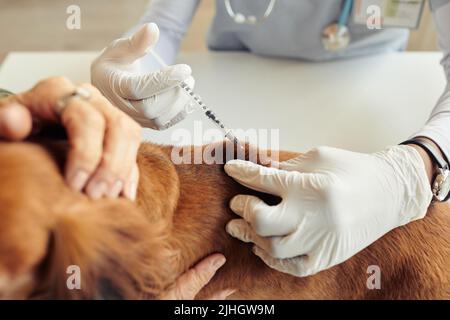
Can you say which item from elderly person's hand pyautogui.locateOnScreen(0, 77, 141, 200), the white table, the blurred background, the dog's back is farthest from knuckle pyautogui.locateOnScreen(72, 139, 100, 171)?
the blurred background

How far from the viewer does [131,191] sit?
58cm

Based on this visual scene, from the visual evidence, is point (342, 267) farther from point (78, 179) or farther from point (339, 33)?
point (339, 33)

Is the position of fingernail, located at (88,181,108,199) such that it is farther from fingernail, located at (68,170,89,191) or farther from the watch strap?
the watch strap

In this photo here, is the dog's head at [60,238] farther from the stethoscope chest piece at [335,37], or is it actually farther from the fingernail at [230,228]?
the stethoscope chest piece at [335,37]

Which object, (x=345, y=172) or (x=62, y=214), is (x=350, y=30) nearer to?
(x=345, y=172)

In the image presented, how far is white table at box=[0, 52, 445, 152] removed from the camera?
113 cm

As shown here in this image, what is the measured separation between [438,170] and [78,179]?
2.04 ft

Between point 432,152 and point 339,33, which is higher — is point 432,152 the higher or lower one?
the lower one

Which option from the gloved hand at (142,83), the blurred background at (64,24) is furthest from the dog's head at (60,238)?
the blurred background at (64,24)

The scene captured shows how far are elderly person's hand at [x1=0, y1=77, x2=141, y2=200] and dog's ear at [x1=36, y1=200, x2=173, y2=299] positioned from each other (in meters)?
0.03

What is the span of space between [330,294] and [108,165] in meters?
0.42

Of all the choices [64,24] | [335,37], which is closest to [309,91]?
[335,37]

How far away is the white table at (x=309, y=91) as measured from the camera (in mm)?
1130
